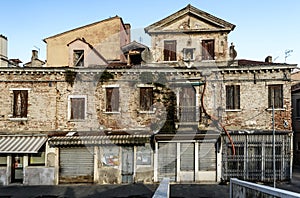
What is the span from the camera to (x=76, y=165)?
19.2m

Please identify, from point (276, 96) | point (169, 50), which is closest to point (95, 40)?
point (169, 50)

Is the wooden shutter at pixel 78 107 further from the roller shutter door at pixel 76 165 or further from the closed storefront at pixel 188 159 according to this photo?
the closed storefront at pixel 188 159

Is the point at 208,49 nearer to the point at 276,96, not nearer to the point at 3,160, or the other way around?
the point at 276,96

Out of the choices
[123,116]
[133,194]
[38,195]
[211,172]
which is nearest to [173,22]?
[123,116]

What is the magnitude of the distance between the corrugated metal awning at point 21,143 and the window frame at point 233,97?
38.3 feet

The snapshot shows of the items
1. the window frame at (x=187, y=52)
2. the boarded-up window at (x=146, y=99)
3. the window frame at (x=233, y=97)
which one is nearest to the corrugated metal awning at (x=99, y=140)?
the boarded-up window at (x=146, y=99)

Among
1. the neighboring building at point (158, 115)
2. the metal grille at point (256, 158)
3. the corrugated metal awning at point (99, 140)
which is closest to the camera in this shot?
the corrugated metal awning at point (99, 140)

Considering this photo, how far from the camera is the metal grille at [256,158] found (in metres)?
18.8

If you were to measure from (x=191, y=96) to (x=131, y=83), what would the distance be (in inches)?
155

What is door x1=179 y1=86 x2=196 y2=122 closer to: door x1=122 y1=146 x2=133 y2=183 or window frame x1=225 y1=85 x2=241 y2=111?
window frame x1=225 y1=85 x2=241 y2=111

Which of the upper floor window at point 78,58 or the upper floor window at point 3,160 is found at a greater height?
the upper floor window at point 78,58

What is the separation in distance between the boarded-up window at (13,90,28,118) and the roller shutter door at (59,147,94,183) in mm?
3760

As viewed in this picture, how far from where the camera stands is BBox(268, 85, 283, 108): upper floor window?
19.4 metres

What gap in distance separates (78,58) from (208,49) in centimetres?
903
